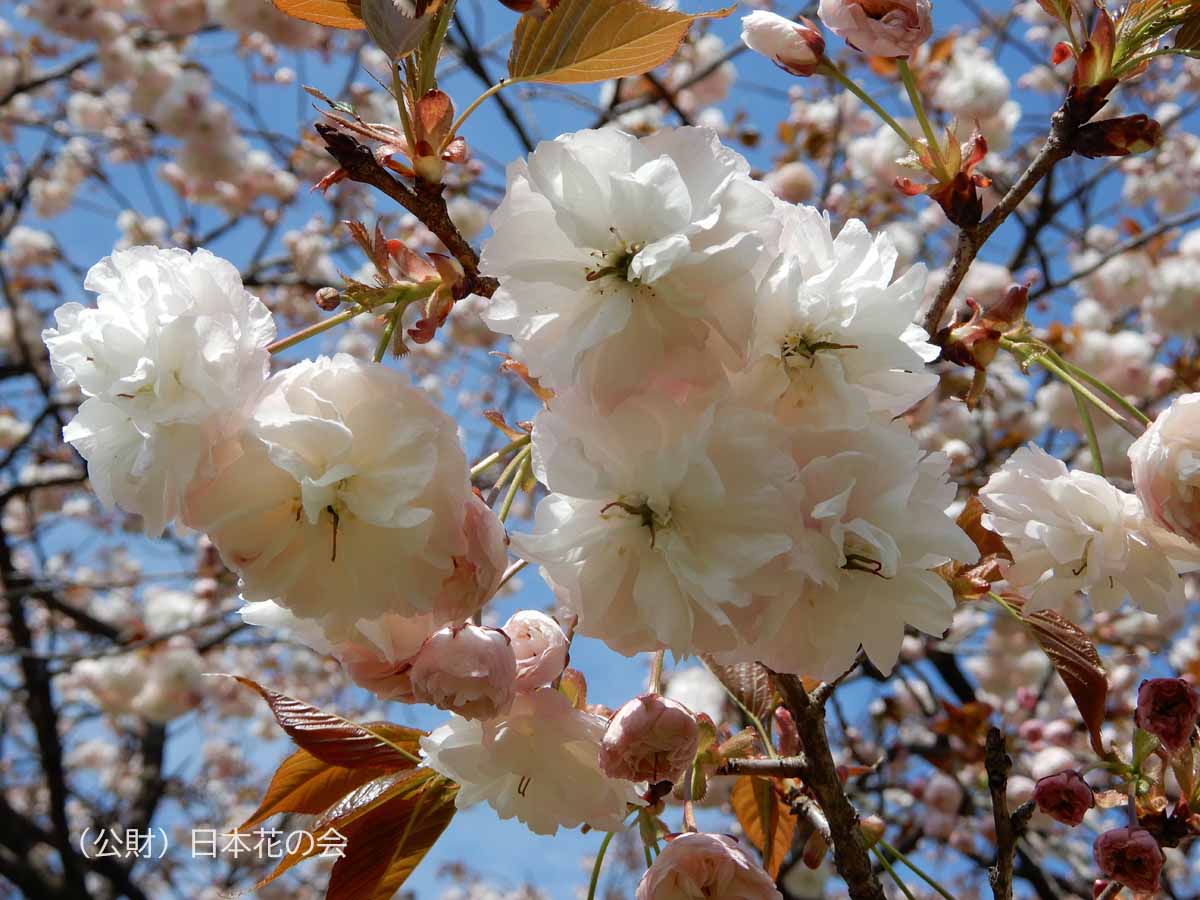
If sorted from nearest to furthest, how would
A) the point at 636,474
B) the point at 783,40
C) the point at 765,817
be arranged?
the point at 636,474 → the point at 783,40 → the point at 765,817

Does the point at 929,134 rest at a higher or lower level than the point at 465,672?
higher

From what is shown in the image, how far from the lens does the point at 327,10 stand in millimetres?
792

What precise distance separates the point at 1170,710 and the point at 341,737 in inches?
29.4

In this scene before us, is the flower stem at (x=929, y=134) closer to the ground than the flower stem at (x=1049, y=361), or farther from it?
farther from it

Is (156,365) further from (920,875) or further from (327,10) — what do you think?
(920,875)

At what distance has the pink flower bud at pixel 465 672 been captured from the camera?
669mm

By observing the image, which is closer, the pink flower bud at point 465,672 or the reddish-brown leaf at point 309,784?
the pink flower bud at point 465,672

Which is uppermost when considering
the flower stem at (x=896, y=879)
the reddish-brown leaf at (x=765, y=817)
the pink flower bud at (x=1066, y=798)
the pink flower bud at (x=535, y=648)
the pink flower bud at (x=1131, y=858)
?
the pink flower bud at (x=535, y=648)

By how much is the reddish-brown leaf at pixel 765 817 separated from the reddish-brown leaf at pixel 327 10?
2.86ft

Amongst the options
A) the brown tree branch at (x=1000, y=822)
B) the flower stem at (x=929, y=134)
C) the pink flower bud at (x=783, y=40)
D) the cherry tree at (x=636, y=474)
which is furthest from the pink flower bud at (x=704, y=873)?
the pink flower bud at (x=783, y=40)

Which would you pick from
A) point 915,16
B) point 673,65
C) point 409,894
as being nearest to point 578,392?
point 915,16

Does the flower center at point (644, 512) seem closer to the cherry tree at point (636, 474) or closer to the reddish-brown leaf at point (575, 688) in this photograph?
the cherry tree at point (636, 474)

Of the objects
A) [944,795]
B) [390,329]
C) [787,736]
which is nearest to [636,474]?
[390,329]

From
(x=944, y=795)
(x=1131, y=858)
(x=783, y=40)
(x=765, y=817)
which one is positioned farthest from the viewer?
(x=944, y=795)
